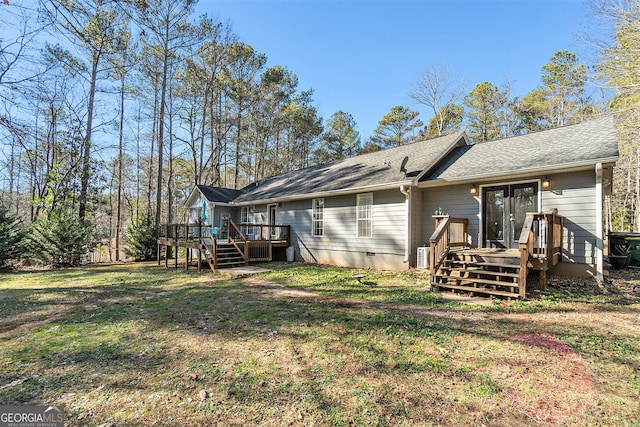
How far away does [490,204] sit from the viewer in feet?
25.7

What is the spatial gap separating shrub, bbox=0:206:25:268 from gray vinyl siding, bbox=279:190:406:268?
1055 cm

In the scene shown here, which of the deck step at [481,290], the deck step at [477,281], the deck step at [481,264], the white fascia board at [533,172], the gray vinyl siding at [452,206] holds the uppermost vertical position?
the white fascia board at [533,172]

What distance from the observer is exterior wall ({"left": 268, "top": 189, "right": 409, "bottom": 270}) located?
8875 millimetres

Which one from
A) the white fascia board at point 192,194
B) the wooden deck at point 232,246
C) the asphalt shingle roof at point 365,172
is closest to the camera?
the asphalt shingle roof at point 365,172

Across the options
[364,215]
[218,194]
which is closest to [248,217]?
[218,194]

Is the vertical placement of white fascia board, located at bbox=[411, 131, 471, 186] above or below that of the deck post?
above

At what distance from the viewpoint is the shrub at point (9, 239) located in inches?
424

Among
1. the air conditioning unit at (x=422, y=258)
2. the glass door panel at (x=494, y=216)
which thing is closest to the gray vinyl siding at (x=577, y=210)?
the glass door panel at (x=494, y=216)

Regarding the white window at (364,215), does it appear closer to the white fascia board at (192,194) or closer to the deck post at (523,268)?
the deck post at (523,268)

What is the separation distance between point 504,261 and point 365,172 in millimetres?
5903

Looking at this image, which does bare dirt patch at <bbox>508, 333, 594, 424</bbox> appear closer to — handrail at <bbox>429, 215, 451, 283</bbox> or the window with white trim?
handrail at <bbox>429, 215, 451, 283</bbox>

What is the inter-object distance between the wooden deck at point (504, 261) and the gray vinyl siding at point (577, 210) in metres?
0.26

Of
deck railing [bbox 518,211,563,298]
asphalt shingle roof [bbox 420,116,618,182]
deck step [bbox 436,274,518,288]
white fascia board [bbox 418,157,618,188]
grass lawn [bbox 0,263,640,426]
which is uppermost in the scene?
asphalt shingle roof [bbox 420,116,618,182]

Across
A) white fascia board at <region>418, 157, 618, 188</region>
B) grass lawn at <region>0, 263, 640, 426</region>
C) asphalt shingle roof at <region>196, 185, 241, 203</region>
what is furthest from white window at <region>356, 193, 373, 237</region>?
asphalt shingle roof at <region>196, 185, 241, 203</region>
